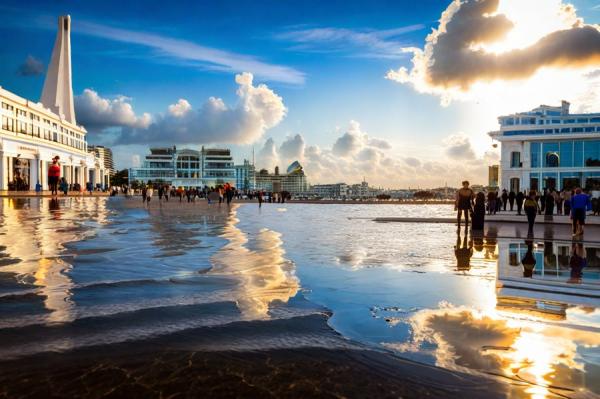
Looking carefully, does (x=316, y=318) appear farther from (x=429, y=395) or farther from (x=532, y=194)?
(x=532, y=194)

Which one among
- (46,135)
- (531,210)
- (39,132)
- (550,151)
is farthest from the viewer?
(46,135)

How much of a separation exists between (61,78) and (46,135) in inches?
1407

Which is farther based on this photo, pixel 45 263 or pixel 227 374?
pixel 45 263

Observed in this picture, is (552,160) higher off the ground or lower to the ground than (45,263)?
higher

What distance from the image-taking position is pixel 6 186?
59656 mm

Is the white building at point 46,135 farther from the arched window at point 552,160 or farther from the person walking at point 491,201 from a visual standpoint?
the arched window at point 552,160

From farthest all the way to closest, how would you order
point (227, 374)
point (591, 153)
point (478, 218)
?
point (591, 153) → point (478, 218) → point (227, 374)

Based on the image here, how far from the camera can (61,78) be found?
112 m

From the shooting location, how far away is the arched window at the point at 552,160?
6728 centimetres

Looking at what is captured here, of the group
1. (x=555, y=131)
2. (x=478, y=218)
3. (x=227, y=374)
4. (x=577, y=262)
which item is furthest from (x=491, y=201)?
(x=555, y=131)

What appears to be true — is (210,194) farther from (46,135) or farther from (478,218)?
(46,135)

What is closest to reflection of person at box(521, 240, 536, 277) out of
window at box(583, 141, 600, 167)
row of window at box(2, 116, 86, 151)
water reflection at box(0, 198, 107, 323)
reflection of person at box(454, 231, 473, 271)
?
reflection of person at box(454, 231, 473, 271)

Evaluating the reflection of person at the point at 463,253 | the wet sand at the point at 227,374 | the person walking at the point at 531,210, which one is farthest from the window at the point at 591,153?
the wet sand at the point at 227,374

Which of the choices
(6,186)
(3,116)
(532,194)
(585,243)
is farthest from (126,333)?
(3,116)
